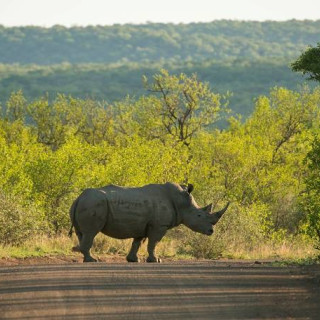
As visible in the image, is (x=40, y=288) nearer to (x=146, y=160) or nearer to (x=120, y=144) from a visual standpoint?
(x=146, y=160)

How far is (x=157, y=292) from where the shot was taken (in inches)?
605

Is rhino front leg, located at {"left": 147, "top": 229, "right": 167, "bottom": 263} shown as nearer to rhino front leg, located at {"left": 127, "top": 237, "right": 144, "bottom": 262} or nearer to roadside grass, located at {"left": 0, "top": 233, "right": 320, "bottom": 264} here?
rhino front leg, located at {"left": 127, "top": 237, "right": 144, "bottom": 262}

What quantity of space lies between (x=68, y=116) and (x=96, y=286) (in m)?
41.6

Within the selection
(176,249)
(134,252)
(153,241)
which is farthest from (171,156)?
(153,241)

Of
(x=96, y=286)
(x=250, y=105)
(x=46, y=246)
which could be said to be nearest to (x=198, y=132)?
(x=46, y=246)

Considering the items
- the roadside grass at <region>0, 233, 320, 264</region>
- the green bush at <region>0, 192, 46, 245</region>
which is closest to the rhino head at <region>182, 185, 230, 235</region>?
the roadside grass at <region>0, 233, 320, 264</region>

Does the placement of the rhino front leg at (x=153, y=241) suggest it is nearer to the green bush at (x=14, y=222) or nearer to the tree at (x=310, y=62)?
the tree at (x=310, y=62)

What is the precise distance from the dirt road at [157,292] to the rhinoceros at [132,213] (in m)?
2.59

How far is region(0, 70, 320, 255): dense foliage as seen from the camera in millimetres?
33438

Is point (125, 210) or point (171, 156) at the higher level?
point (125, 210)

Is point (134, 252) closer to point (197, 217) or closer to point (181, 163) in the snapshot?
point (197, 217)

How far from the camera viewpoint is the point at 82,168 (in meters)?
37.1

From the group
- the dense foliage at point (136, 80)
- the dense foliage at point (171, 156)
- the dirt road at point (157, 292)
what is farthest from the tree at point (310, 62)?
the dense foliage at point (136, 80)

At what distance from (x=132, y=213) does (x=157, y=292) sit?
7.31 m
